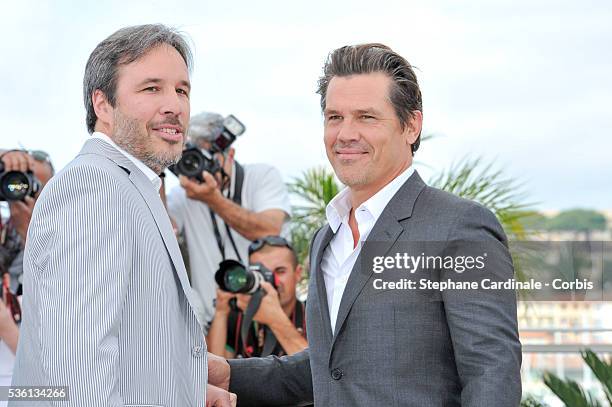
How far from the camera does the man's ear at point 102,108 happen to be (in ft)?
6.94

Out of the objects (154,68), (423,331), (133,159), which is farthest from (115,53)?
(423,331)

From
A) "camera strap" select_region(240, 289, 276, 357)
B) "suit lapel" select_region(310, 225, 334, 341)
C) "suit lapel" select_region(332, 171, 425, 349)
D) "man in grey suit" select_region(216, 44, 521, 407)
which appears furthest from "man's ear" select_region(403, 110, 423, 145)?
"camera strap" select_region(240, 289, 276, 357)

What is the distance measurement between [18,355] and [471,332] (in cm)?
91

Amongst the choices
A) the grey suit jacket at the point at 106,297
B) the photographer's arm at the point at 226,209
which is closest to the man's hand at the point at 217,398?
the grey suit jacket at the point at 106,297

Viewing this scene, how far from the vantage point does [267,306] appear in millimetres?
3885

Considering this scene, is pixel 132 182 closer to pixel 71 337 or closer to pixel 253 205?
pixel 71 337

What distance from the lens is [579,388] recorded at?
13.8 feet

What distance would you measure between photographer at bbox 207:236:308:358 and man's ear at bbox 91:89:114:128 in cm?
180

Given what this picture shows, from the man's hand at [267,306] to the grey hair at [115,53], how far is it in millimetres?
1824

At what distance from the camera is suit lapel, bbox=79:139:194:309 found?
2.05 metres

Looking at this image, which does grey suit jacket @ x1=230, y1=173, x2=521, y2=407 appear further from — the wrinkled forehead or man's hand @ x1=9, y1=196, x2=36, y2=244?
man's hand @ x1=9, y1=196, x2=36, y2=244

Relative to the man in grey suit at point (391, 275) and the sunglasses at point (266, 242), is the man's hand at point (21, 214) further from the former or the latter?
the man in grey suit at point (391, 275)

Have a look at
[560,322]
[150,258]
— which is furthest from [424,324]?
[560,322]

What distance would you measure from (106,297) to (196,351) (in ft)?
1.06
